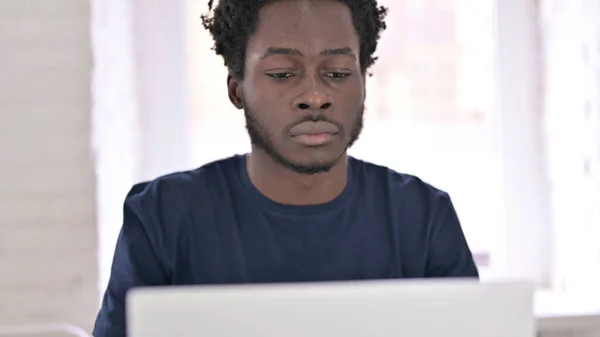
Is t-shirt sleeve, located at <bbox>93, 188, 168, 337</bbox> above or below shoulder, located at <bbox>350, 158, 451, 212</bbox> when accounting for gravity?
below

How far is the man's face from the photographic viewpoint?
1.03 m

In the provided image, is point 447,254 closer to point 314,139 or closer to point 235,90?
point 314,139

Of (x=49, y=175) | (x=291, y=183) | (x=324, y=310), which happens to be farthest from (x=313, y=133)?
(x=49, y=175)

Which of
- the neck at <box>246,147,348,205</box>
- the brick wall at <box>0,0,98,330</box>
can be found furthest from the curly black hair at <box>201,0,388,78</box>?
the brick wall at <box>0,0,98,330</box>

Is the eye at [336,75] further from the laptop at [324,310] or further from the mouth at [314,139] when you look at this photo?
the laptop at [324,310]

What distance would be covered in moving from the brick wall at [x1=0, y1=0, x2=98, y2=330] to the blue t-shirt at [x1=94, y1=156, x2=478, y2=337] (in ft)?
1.41

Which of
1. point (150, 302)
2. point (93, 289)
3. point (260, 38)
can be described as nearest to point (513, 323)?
point (150, 302)

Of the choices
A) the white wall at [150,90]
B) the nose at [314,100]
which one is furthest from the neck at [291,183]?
the white wall at [150,90]

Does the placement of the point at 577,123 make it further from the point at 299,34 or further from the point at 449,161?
the point at 299,34

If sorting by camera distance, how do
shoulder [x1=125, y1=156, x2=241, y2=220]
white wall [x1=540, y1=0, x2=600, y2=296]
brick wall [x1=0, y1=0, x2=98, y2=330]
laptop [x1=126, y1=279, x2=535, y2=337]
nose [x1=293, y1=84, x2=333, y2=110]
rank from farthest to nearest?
white wall [x1=540, y1=0, x2=600, y2=296] → brick wall [x1=0, y1=0, x2=98, y2=330] → shoulder [x1=125, y1=156, x2=241, y2=220] → nose [x1=293, y1=84, x2=333, y2=110] → laptop [x1=126, y1=279, x2=535, y2=337]

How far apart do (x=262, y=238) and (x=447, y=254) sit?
28 cm

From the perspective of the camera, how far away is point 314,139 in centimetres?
103

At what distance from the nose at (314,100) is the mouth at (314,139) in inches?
1.4

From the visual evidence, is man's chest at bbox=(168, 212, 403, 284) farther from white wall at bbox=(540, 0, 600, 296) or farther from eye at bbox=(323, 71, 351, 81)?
white wall at bbox=(540, 0, 600, 296)
